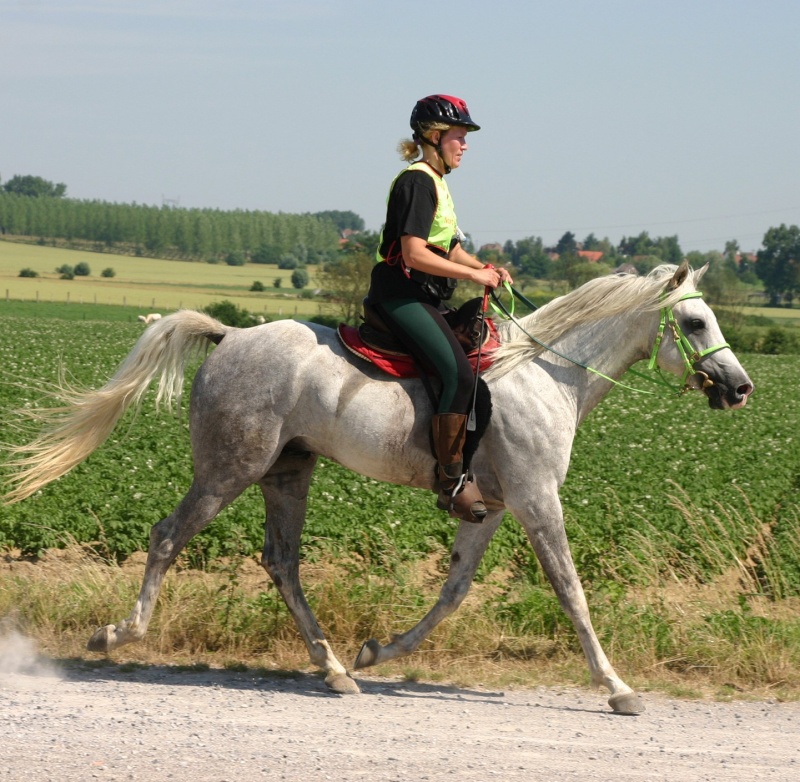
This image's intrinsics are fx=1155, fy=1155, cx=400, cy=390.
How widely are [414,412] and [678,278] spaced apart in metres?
1.58

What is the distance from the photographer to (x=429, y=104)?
238 inches

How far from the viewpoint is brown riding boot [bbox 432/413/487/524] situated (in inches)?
231

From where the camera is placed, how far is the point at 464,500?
19.6 feet

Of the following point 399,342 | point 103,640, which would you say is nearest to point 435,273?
point 399,342

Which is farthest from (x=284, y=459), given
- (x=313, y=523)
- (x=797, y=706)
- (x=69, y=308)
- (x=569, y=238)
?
(x=569, y=238)

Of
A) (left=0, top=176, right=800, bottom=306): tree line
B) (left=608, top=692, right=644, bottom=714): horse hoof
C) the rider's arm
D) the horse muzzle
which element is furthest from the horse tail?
(left=0, top=176, right=800, bottom=306): tree line

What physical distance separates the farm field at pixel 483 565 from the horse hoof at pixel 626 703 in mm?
654

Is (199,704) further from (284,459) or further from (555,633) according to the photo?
(555,633)

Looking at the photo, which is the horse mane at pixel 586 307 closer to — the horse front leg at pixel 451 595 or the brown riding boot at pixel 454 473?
the brown riding boot at pixel 454 473

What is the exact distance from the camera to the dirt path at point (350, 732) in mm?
4449

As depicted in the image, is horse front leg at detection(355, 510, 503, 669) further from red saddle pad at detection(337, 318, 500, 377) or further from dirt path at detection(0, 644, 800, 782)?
red saddle pad at detection(337, 318, 500, 377)

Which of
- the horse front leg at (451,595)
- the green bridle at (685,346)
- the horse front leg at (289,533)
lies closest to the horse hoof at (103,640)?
the horse front leg at (289,533)

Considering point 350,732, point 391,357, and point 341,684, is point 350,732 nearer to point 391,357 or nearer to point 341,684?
point 341,684

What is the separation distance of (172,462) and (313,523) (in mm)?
3795
